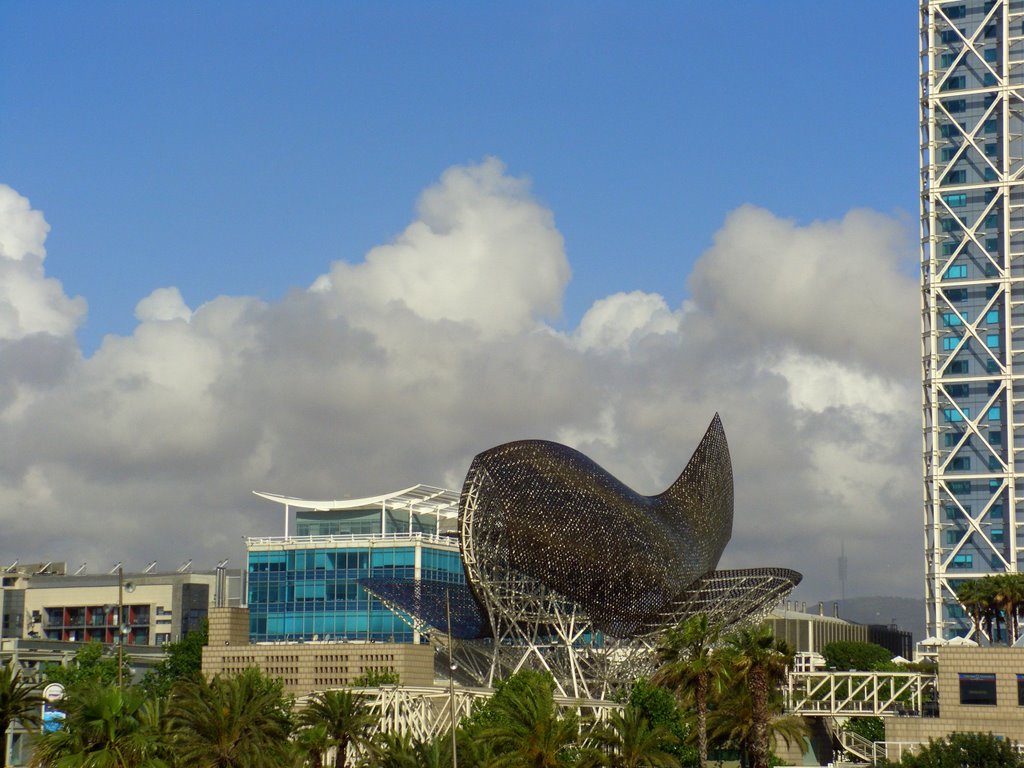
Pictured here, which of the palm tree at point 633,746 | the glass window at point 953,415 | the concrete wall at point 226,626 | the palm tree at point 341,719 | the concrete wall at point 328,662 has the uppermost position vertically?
the glass window at point 953,415

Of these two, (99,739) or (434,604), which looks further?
(434,604)

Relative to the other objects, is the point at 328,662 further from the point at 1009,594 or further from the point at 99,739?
the point at 99,739

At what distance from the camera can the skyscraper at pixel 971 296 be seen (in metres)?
143

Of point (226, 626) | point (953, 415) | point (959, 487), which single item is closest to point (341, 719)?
point (226, 626)

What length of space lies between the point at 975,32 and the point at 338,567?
77634 mm

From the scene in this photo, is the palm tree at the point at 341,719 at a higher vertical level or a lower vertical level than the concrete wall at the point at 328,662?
lower

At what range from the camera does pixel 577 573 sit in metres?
106

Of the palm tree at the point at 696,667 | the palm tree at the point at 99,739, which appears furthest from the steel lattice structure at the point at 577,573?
the palm tree at the point at 99,739

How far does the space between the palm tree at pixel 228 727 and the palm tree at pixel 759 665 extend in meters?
20.1

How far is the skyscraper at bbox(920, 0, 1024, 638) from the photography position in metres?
143

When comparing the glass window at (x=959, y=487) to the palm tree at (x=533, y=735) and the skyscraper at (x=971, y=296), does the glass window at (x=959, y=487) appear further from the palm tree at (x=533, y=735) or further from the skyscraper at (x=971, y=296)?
the palm tree at (x=533, y=735)

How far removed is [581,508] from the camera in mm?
105812

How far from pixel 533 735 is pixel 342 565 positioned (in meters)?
83.4

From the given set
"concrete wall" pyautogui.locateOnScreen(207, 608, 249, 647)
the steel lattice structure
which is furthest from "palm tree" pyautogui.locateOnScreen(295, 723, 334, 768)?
"concrete wall" pyautogui.locateOnScreen(207, 608, 249, 647)
